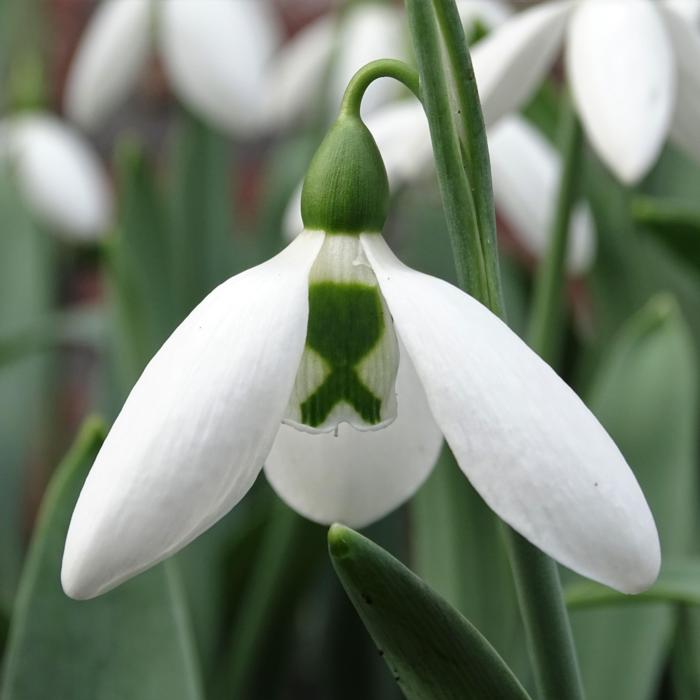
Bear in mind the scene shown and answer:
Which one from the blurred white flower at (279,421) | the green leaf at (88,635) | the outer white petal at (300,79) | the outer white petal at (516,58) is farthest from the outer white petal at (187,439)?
the outer white petal at (300,79)

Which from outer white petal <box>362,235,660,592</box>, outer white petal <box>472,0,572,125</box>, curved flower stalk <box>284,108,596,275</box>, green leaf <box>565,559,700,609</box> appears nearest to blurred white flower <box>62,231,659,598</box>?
outer white petal <box>362,235,660,592</box>

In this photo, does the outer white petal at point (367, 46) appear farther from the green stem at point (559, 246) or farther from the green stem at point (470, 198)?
the green stem at point (470, 198)

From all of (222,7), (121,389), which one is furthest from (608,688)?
(222,7)

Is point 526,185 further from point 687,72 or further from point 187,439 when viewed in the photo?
point 187,439

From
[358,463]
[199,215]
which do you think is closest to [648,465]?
[358,463]

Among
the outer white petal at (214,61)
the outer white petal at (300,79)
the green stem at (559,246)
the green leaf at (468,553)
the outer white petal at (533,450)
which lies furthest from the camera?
the outer white petal at (300,79)
